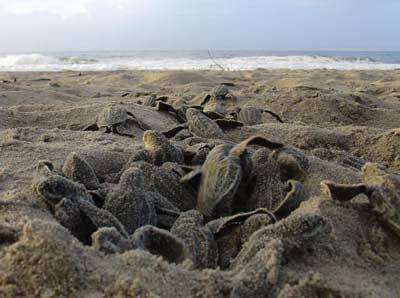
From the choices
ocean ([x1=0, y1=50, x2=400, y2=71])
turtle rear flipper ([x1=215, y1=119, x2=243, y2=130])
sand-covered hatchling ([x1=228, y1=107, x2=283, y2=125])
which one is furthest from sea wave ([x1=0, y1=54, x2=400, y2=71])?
turtle rear flipper ([x1=215, y1=119, x2=243, y2=130])

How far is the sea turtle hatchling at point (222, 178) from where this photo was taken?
180 cm

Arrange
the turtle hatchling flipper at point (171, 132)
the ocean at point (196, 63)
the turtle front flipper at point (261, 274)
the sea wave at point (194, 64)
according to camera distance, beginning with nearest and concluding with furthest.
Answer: the turtle front flipper at point (261, 274)
the turtle hatchling flipper at point (171, 132)
the sea wave at point (194, 64)
the ocean at point (196, 63)

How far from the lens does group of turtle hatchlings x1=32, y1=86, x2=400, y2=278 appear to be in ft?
4.60

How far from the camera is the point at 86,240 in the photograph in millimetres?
1480

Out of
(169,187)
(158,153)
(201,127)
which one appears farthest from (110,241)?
(201,127)

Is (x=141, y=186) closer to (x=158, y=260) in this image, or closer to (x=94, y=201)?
(x=94, y=201)

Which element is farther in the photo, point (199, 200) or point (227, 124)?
point (227, 124)

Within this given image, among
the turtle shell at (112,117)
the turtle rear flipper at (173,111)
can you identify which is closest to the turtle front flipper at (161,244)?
the turtle shell at (112,117)

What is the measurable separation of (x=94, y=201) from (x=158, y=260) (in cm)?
58

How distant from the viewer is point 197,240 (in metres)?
1.49

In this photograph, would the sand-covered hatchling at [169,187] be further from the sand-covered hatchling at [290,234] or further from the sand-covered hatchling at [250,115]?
the sand-covered hatchling at [250,115]

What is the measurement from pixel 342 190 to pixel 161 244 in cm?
74

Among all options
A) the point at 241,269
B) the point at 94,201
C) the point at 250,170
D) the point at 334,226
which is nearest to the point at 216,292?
the point at 241,269

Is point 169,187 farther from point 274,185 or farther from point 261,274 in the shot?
point 261,274
